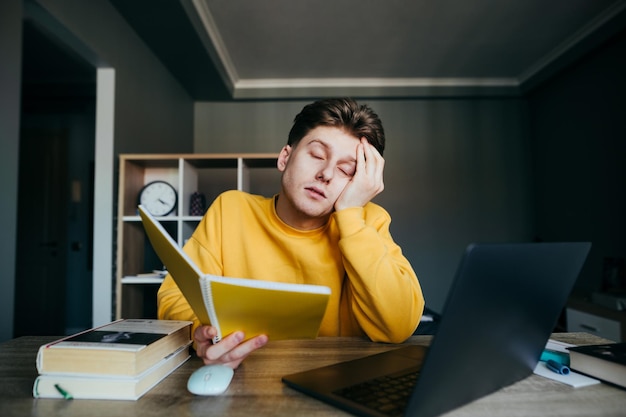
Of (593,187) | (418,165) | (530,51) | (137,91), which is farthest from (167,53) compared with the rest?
(593,187)

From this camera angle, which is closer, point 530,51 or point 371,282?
point 371,282

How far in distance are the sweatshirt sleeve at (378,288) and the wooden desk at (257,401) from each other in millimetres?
226

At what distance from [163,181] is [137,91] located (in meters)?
0.70

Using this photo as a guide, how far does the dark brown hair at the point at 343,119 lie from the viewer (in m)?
1.22

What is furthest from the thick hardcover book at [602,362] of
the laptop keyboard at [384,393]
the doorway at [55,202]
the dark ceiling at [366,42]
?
the doorway at [55,202]

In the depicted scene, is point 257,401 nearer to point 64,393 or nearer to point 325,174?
point 64,393

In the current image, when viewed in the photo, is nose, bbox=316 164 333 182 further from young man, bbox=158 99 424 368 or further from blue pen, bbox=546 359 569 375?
blue pen, bbox=546 359 569 375

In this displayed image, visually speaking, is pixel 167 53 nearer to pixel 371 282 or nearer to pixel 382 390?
pixel 371 282

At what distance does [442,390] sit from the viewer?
53 centimetres

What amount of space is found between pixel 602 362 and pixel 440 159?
4073mm

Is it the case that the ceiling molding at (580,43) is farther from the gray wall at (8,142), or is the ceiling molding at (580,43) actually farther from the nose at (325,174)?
the gray wall at (8,142)

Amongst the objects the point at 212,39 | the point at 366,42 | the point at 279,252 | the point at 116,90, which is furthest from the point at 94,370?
the point at 366,42

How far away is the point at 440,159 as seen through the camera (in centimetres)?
461

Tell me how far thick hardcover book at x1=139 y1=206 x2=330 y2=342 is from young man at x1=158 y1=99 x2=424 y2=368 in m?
0.34
